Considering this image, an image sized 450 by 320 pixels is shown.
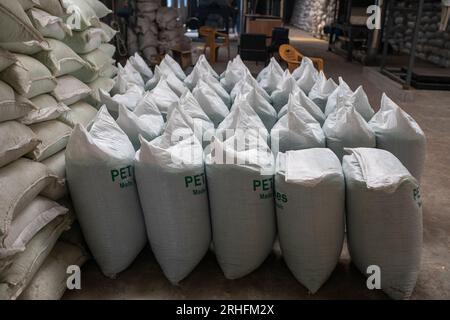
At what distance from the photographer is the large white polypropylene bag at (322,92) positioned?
2727 mm

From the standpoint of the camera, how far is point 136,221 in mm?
1739

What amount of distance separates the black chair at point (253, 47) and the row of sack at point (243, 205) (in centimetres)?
571

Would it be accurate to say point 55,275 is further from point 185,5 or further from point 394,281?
point 185,5

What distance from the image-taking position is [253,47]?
719cm

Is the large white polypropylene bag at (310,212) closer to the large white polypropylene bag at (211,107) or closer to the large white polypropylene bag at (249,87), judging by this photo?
the large white polypropylene bag at (211,107)

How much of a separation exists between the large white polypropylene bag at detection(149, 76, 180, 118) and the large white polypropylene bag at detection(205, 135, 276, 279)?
850 millimetres

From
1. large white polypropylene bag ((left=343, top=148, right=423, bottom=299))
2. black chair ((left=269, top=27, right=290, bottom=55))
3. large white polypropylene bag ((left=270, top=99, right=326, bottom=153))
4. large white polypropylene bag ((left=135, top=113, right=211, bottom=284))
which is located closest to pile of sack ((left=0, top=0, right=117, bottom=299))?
large white polypropylene bag ((left=135, top=113, right=211, bottom=284))

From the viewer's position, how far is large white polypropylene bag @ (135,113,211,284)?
155cm

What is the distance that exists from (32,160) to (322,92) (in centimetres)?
199

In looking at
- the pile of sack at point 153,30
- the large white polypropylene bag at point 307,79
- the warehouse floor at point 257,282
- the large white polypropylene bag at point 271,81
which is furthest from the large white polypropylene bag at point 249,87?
the pile of sack at point 153,30

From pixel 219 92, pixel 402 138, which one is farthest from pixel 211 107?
pixel 402 138

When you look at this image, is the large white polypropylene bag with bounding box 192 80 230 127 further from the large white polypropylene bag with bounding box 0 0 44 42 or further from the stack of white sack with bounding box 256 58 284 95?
the large white polypropylene bag with bounding box 0 0 44 42

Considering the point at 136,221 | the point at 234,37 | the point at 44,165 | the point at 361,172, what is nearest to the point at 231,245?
the point at 136,221
